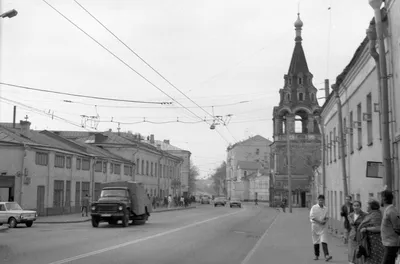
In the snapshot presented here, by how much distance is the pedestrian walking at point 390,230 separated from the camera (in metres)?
8.42

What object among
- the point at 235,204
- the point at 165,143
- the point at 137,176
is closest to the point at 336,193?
the point at 137,176

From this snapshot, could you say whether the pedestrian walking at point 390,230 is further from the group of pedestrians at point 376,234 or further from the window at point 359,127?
the window at point 359,127

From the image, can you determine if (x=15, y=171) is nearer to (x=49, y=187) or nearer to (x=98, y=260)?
(x=49, y=187)

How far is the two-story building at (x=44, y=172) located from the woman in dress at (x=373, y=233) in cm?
2810

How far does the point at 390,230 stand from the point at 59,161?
110 ft

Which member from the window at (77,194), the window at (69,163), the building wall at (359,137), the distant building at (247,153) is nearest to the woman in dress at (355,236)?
the building wall at (359,137)

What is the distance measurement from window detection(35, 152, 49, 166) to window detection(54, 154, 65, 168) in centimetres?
137

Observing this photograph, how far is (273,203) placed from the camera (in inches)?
2950

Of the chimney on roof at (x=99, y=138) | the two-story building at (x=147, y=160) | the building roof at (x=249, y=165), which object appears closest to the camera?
the two-story building at (x=147, y=160)

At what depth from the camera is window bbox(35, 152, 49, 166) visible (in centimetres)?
3549

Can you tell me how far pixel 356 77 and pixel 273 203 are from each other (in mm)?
58112

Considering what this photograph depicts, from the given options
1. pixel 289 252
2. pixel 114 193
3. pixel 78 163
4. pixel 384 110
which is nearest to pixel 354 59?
pixel 384 110

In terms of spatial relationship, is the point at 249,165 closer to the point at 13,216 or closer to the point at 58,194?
the point at 58,194

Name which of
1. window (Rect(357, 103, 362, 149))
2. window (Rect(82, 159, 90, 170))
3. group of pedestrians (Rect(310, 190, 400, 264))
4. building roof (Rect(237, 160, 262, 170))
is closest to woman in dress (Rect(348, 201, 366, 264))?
group of pedestrians (Rect(310, 190, 400, 264))
